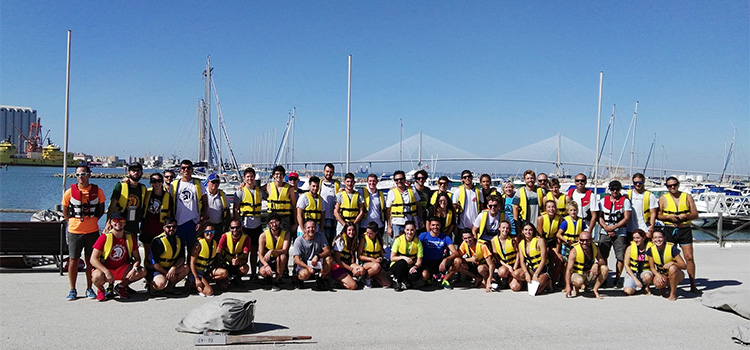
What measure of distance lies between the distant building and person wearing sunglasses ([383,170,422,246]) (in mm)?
155497

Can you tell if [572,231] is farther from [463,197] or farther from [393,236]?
[393,236]

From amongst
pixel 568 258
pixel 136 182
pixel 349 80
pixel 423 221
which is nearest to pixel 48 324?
pixel 136 182

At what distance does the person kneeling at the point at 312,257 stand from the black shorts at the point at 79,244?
2466 mm

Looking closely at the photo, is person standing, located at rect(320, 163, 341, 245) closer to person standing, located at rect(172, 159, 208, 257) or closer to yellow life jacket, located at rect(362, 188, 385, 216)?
yellow life jacket, located at rect(362, 188, 385, 216)

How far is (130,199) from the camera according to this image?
6.50 meters

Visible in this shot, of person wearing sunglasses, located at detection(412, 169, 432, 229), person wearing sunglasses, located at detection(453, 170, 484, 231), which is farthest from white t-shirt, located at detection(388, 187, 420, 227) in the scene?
person wearing sunglasses, located at detection(453, 170, 484, 231)

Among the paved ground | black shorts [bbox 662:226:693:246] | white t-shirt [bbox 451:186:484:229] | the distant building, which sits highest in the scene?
the distant building

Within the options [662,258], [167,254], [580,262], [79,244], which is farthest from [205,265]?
[662,258]

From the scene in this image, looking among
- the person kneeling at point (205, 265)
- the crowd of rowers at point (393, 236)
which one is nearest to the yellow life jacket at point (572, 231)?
the crowd of rowers at point (393, 236)

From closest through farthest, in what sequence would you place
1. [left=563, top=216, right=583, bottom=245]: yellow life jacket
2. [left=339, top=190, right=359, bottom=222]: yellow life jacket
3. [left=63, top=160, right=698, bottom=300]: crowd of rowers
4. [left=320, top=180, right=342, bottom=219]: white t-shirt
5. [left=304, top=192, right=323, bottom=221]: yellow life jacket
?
[left=63, top=160, right=698, bottom=300]: crowd of rowers → [left=563, top=216, right=583, bottom=245]: yellow life jacket → [left=304, top=192, right=323, bottom=221]: yellow life jacket → [left=339, top=190, right=359, bottom=222]: yellow life jacket → [left=320, top=180, right=342, bottom=219]: white t-shirt

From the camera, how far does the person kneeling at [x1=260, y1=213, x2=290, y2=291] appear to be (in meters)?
6.70

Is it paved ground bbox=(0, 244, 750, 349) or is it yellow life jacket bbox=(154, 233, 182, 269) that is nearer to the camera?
paved ground bbox=(0, 244, 750, 349)

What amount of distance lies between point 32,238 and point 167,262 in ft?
7.95

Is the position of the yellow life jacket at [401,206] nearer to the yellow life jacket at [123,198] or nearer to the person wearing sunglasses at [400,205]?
the person wearing sunglasses at [400,205]
